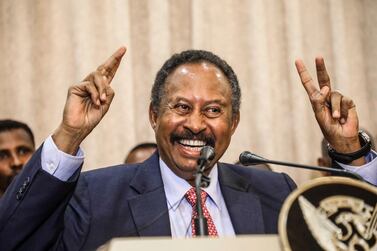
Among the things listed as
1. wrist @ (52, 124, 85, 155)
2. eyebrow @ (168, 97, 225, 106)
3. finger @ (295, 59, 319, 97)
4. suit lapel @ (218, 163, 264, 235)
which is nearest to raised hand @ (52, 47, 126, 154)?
wrist @ (52, 124, 85, 155)

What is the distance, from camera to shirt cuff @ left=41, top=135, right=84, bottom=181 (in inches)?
84.4

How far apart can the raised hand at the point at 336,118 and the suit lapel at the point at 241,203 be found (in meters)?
0.35

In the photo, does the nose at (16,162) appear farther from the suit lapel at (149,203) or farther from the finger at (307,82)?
the finger at (307,82)

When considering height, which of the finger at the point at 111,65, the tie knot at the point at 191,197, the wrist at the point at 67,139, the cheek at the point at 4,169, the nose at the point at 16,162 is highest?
the finger at the point at 111,65

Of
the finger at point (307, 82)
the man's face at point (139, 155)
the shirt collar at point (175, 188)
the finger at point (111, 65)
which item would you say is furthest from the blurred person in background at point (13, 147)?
the finger at point (307, 82)

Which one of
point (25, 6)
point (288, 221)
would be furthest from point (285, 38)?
point (288, 221)

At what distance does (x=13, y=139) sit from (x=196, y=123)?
186 centimetres

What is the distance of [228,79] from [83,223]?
0.75 metres

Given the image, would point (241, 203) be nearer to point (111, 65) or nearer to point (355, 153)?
point (355, 153)

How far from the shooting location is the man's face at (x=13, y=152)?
3.91m

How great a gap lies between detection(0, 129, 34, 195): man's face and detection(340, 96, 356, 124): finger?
2048 millimetres

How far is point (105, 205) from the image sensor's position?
2.42 m

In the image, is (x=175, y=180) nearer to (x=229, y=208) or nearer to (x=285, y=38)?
(x=229, y=208)

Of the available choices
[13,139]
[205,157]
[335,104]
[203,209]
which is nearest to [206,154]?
[205,157]
